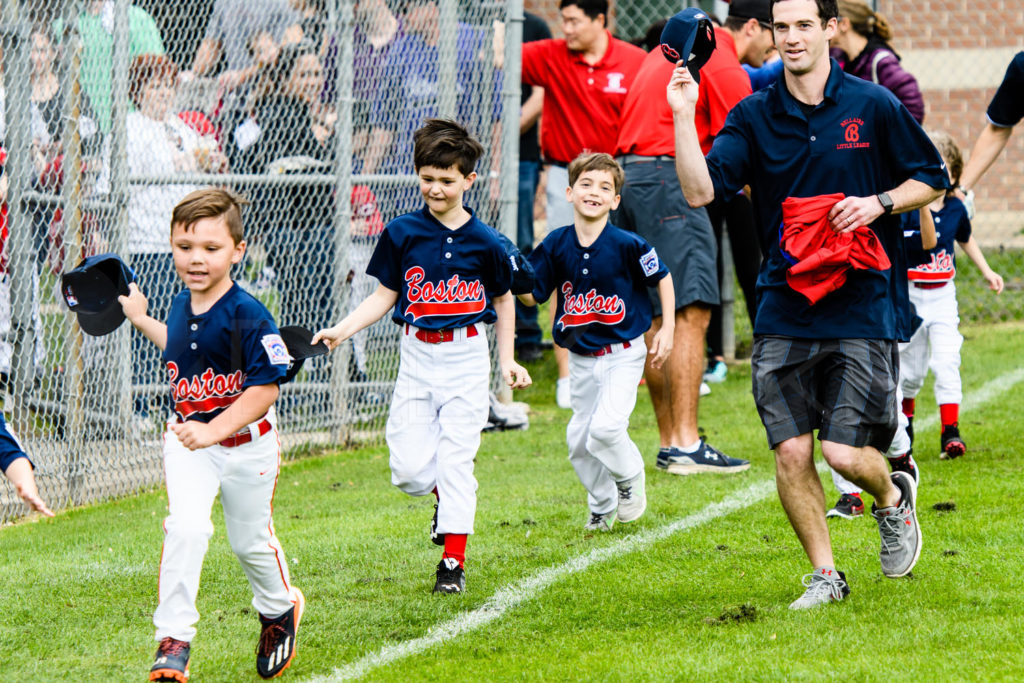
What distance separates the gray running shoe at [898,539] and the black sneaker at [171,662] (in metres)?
2.46

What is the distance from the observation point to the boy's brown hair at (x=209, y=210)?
3924 millimetres

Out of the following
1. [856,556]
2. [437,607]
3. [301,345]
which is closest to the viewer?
[301,345]

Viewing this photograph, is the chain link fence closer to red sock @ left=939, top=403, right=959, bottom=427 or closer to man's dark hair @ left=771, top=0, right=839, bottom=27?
red sock @ left=939, top=403, right=959, bottom=427

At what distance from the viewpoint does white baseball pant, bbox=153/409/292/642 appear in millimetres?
3812

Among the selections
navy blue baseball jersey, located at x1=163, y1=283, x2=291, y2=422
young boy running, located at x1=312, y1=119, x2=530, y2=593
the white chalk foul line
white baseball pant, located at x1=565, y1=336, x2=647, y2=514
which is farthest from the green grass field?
navy blue baseball jersey, located at x1=163, y1=283, x2=291, y2=422

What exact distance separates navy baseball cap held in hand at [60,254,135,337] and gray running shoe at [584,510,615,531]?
8.75 ft

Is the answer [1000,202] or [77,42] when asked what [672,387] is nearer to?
[77,42]

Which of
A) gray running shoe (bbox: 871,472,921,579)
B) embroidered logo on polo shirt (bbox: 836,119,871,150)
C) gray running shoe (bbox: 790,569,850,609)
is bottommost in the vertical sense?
gray running shoe (bbox: 790,569,850,609)

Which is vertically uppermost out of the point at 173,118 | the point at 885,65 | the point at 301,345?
the point at 885,65

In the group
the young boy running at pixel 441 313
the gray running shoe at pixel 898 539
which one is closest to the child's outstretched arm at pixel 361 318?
the young boy running at pixel 441 313

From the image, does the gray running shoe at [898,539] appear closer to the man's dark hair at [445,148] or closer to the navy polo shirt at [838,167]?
the navy polo shirt at [838,167]

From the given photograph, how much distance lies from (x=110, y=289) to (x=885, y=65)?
A: 6.58 m

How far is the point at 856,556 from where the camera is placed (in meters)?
5.22

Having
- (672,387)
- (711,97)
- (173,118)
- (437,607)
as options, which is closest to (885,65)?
(711,97)
